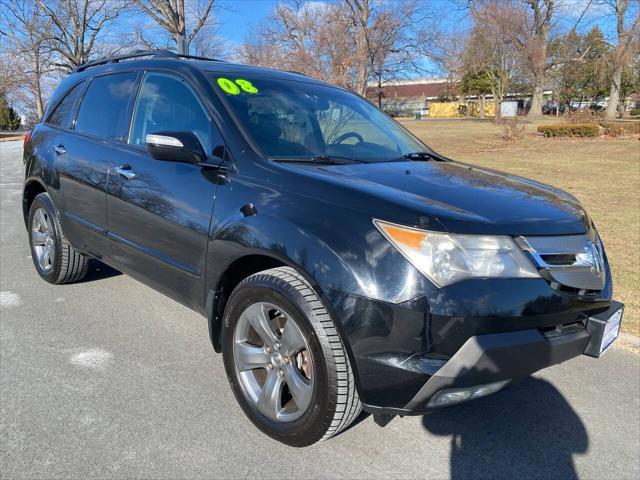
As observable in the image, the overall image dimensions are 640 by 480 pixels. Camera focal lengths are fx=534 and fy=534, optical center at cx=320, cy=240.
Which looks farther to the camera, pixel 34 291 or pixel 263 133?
pixel 34 291

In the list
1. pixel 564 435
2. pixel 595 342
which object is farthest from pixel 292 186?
pixel 564 435

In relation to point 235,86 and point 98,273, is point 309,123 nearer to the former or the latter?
point 235,86

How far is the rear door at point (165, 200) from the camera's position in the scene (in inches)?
116

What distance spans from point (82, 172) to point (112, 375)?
159cm

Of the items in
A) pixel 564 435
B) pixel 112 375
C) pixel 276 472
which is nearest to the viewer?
pixel 276 472

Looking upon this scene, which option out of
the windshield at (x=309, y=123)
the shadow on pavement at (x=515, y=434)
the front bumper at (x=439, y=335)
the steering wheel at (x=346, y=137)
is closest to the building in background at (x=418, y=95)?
the windshield at (x=309, y=123)

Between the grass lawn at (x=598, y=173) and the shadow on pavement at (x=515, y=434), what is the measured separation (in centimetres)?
144

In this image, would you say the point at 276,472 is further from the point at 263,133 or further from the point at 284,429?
the point at 263,133

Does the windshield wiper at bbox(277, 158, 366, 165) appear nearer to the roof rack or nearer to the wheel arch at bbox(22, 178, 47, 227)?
the roof rack

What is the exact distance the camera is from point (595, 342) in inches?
96.2

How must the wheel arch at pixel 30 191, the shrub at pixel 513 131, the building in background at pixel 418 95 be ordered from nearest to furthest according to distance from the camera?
the wheel arch at pixel 30 191 → the shrub at pixel 513 131 → the building in background at pixel 418 95

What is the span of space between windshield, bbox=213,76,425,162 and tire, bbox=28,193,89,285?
7.27 ft

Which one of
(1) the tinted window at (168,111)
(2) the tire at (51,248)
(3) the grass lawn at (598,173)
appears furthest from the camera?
(3) the grass lawn at (598,173)

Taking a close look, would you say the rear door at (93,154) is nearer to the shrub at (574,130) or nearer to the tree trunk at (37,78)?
the shrub at (574,130)
